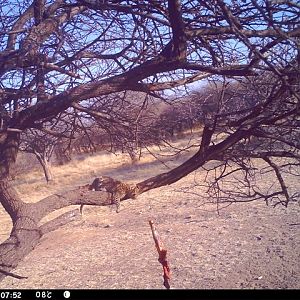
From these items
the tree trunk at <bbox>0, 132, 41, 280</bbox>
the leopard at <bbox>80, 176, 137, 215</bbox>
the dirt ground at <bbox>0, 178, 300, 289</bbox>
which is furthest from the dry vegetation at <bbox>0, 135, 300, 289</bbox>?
the tree trunk at <bbox>0, 132, 41, 280</bbox>

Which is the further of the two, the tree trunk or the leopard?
the leopard

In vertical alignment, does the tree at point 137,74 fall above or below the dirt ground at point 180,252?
above

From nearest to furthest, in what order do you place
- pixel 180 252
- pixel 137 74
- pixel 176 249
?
1. pixel 137 74
2. pixel 180 252
3. pixel 176 249

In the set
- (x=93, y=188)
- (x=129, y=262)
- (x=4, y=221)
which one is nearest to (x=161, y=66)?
(x=93, y=188)

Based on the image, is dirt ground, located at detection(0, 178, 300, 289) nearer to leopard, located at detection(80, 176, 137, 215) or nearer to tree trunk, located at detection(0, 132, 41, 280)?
leopard, located at detection(80, 176, 137, 215)

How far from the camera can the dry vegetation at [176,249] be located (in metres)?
8.11

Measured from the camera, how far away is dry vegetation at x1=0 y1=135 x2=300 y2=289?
26.6 ft

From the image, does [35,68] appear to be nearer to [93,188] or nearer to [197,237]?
[93,188]

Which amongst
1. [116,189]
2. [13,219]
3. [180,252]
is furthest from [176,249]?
[13,219]

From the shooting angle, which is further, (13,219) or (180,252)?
(180,252)

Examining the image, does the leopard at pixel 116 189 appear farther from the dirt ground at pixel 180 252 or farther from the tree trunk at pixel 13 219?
the dirt ground at pixel 180 252

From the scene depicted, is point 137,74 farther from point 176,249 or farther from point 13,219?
point 176,249

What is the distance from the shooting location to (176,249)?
1031 centimetres

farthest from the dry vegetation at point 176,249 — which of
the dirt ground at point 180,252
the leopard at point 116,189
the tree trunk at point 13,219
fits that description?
the tree trunk at point 13,219
